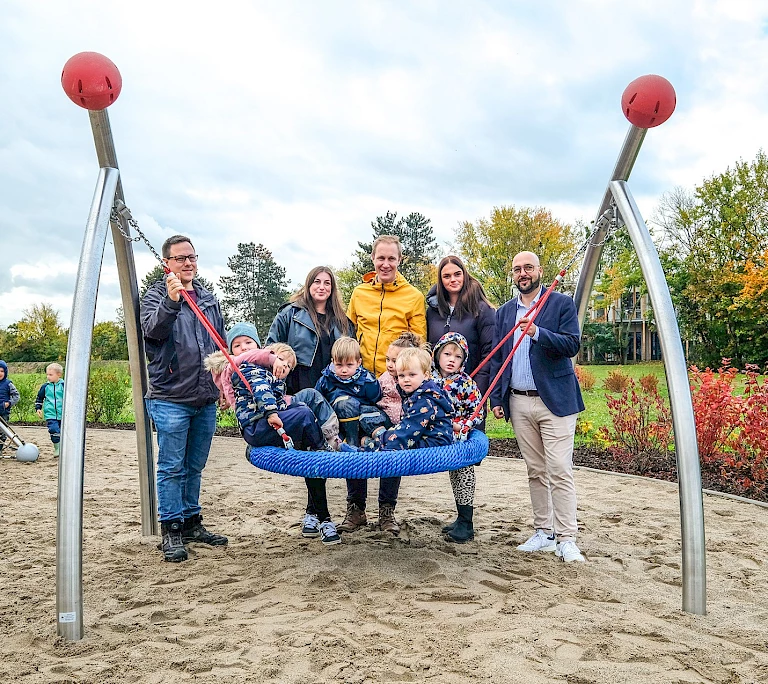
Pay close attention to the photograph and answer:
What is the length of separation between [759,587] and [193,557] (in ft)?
10.00

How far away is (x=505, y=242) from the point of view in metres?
29.8

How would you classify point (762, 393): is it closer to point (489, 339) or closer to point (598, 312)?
point (489, 339)

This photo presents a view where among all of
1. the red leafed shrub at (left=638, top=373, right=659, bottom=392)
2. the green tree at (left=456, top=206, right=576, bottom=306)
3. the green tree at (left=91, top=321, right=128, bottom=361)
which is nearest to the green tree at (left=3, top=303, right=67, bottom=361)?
the green tree at (left=91, top=321, right=128, bottom=361)

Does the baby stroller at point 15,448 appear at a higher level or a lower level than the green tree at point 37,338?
lower

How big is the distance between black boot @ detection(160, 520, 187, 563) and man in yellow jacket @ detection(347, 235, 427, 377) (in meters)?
1.44

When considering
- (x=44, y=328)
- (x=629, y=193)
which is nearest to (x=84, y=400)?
(x=629, y=193)

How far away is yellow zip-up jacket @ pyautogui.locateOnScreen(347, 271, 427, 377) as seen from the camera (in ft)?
13.4

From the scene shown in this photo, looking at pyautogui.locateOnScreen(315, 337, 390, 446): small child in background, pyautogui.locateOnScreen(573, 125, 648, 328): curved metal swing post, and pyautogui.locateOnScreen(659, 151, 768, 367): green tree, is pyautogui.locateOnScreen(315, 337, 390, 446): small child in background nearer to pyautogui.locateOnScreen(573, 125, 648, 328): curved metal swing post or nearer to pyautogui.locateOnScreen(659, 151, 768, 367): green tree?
pyautogui.locateOnScreen(573, 125, 648, 328): curved metal swing post

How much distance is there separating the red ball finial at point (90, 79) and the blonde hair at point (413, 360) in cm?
188

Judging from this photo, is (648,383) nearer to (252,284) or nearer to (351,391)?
(351,391)

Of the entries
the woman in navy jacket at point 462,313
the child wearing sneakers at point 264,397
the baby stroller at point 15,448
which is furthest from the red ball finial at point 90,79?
the baby stroller at point 15,448

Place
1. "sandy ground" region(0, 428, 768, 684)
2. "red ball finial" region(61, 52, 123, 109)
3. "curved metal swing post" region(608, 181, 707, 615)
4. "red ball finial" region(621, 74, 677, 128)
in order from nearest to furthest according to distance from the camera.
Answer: "sandy ground" region(0, 428, 768, 684) → "curved metal swing post" region(608, 181, 707, 615) → "red ball finial" region(61, 52, 123, 109) → "red ball finial" region(621, 74, 677, 128)

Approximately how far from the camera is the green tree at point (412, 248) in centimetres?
3228

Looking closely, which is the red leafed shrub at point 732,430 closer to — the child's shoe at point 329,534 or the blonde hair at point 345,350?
the child's shoe at point 329,534
